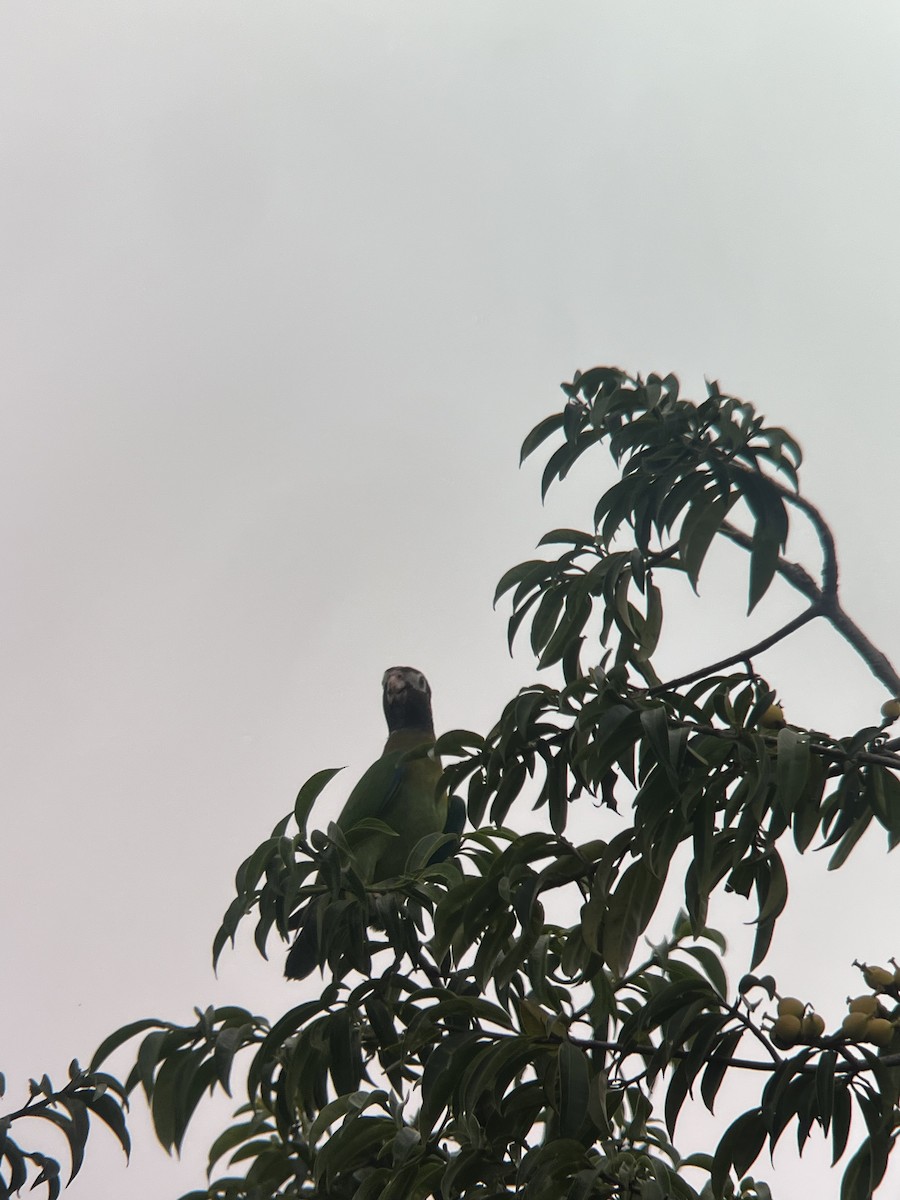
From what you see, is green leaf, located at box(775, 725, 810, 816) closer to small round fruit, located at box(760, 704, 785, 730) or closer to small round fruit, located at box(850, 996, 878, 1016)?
small round fruit, located at box(760, 704, 785, 730)

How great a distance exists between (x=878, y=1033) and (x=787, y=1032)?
0.10 meters

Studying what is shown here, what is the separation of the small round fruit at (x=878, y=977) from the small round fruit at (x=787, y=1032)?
132mm

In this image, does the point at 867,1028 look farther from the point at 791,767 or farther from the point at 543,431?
the point at 543,431

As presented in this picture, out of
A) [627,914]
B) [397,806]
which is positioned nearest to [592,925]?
[627,914]

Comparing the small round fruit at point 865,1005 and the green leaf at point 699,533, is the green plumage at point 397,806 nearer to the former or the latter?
the green leaf at point 699,533

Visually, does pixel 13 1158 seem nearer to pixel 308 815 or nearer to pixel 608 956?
pixel 308 815

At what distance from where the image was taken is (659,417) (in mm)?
1623

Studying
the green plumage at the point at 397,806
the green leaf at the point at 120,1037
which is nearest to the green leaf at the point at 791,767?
the green leaf at the point at 120,1037

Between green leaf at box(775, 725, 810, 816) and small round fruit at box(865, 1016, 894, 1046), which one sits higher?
green leaf at box(775, 725, 810, 816)

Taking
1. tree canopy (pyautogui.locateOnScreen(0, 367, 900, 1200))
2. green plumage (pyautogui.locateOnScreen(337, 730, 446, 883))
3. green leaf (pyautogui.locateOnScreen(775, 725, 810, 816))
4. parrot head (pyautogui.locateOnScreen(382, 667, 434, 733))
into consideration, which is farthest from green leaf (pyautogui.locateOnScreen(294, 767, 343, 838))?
parrot head (pyautogui.locateOnScreen(382, 667, 434, 733))

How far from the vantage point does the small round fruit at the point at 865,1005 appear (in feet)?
4.23

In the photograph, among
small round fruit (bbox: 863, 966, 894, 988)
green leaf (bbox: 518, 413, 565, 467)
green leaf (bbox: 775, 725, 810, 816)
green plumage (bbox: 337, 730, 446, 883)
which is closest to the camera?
green leaf (bbox: 775, 725, 810, 816)

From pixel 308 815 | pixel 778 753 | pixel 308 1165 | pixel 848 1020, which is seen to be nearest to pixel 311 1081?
pixel 308 1165

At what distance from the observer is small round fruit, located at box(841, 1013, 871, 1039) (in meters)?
1.23
